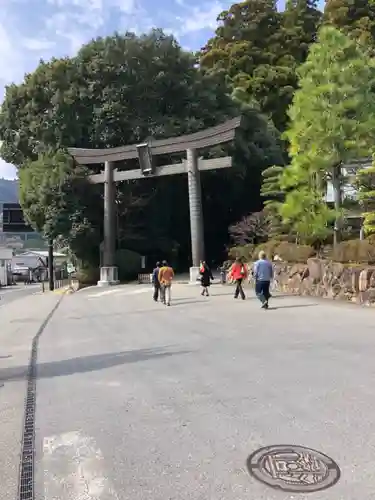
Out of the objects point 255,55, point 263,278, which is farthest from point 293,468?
point 255,55

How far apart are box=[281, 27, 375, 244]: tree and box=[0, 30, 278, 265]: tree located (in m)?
13.7

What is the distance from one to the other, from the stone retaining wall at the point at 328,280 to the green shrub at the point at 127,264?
13.8 metres

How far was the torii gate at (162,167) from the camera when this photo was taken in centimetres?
2869

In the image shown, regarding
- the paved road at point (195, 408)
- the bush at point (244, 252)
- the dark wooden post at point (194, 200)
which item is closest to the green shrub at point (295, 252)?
the bush at point (244, 252)

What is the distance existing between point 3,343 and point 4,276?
46077mm

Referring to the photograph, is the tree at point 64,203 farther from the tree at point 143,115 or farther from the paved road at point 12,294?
the paved road at point 12,294

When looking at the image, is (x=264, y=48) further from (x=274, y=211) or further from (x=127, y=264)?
(x=274, y=211)

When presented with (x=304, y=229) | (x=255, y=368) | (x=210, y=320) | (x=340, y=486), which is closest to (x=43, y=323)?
(x=210, y=320)

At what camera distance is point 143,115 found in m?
34.9

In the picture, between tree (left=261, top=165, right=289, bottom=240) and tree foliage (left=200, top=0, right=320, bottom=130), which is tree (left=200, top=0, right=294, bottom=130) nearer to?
tree foliage (left=200, top=0, right=320, bottom=130)

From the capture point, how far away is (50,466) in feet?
13.4

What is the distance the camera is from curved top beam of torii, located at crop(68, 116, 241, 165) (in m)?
28.0

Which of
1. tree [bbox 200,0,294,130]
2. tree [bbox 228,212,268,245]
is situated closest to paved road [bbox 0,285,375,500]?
tree [bbox 228,212,268,245]

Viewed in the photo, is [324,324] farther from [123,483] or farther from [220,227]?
[220,227]
